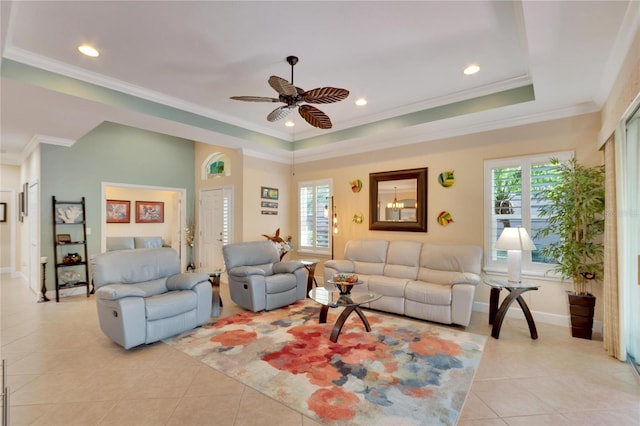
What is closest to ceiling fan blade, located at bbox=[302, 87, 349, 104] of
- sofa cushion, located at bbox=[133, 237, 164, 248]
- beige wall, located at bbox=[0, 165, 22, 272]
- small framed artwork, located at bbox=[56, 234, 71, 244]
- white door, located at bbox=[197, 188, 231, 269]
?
white door, located at bbox=[197, 188, 231, 269]

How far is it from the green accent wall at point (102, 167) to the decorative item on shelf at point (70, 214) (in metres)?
0.15

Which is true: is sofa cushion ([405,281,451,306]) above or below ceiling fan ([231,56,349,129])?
below

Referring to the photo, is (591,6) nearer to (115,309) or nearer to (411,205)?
(411,205)

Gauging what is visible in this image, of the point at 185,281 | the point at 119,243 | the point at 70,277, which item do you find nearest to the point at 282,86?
the point at 185,281

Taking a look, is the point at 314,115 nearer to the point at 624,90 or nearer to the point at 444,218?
the point at 624,90

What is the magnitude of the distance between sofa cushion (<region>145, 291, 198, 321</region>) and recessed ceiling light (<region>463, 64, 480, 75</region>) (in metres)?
4.09

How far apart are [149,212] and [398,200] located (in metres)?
6.49

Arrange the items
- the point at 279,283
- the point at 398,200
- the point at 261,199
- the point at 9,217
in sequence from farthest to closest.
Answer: the point at 9,217, the point at 261,199, the point at 398,200, the point at 279,283

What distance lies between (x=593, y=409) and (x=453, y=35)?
10.4 feet

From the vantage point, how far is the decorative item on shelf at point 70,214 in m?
5.27

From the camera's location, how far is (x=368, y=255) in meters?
5.02

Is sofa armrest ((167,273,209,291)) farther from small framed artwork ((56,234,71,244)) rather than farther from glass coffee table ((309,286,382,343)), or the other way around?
small framed artwork ((56,234,71,244))

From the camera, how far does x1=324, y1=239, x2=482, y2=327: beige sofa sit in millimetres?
3707

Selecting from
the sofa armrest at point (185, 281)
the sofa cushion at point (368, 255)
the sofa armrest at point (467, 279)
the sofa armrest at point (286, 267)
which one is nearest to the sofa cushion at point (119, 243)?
the sofa armrest at point (185, 281)
